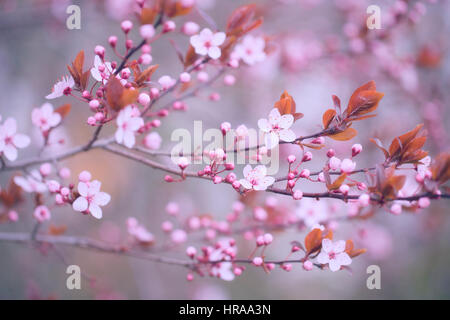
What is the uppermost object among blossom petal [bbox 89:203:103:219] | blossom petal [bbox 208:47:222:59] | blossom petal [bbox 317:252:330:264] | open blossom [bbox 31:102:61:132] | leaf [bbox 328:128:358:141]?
blossom petal [bbox 208:47:222:59]

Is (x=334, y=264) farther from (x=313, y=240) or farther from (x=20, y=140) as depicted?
(x=20, y=140)

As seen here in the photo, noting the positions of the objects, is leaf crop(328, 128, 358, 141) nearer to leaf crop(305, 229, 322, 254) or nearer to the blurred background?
leaf crop(305, 229, 322, 254)

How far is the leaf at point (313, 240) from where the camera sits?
1.13 metres

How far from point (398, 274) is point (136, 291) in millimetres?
A: 2623

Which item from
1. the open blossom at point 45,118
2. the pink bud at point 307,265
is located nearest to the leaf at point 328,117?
the pink bud at point 307,265

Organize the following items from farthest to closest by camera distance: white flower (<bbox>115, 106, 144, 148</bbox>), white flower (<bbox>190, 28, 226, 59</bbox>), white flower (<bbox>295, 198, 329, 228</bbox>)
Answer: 1. white flower (<bbox>295, 198, 329, 228</bbox>)
2. white flower (<bbox>190, 28, 226, 59</bbox>)
3. white flower (<bbox>115, 106, 144, 148</bbox>)

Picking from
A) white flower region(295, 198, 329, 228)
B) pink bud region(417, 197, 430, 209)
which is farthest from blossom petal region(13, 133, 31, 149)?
pink bud region(417, 197, 430, 209)

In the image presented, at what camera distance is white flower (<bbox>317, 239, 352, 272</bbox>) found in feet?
3.70

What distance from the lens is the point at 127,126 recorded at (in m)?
1.05

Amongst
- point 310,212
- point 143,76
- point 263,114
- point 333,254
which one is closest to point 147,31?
point 143,76

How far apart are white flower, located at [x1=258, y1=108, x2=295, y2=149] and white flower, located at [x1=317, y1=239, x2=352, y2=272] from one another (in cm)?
35

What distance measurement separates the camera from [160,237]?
3.81 meters
